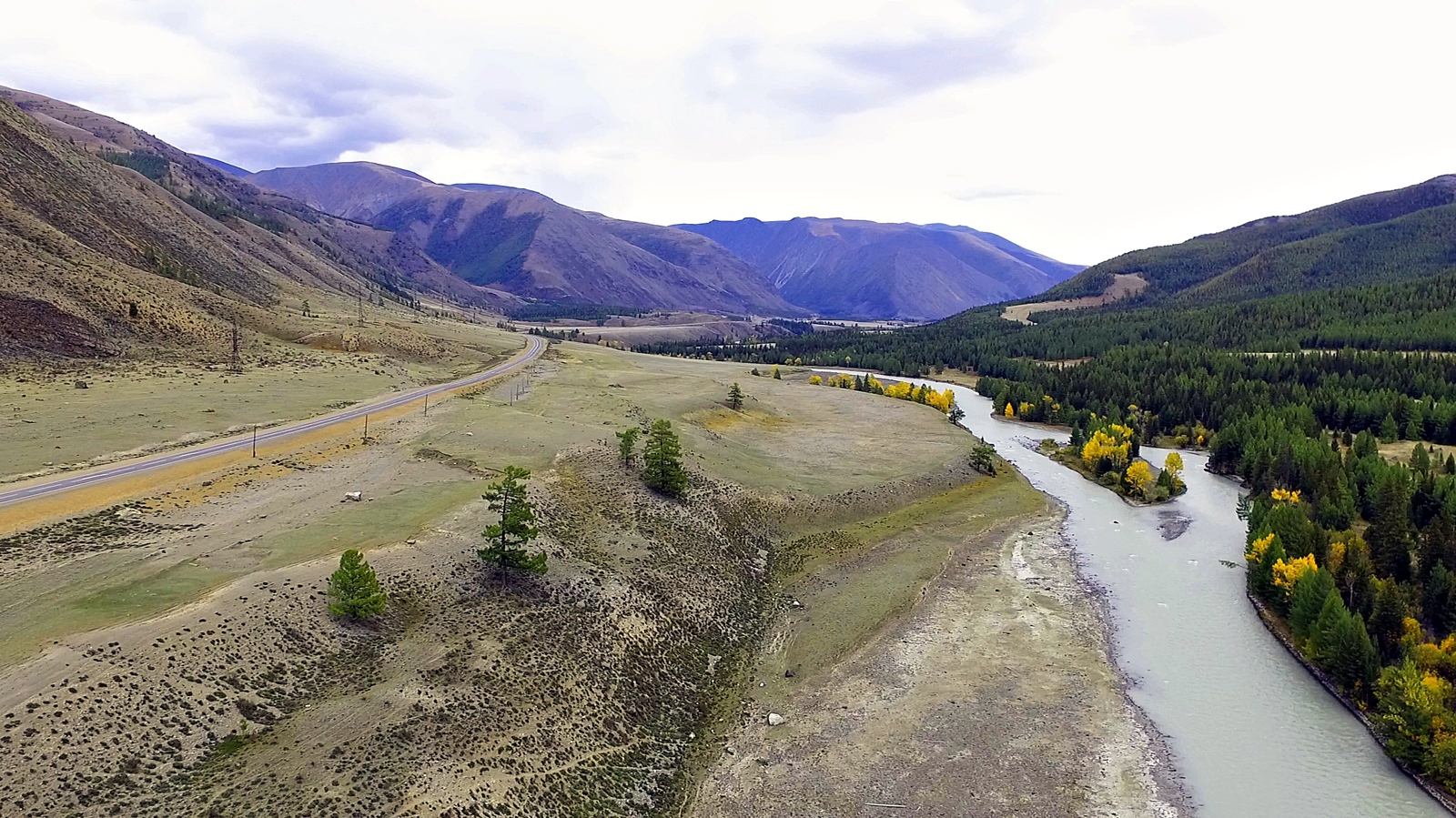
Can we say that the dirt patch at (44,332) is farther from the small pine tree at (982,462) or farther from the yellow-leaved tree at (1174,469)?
the yellow-leaved tree at (1174,469)

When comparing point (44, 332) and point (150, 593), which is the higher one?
point (44, 332)

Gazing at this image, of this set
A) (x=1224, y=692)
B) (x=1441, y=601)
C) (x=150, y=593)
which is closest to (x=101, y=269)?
(x=150, y=593)

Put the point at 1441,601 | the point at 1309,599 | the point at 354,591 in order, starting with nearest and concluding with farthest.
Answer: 1. the point at 354,591
2. the point at 1309,599
3. the point at 1441,601

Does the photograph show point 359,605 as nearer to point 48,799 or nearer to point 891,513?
point 48,799

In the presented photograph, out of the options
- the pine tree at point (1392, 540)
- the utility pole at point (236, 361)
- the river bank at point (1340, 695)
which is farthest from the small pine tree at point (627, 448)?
the pine tree at point (1392, 540)

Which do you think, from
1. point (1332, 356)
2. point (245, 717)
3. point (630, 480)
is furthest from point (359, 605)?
point (1332, 356)

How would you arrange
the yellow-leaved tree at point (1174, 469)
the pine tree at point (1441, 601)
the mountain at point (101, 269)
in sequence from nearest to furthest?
the pine tree at point (1441, 601), the mountain at point (101, 269), the yellow-leaved tree at point (1174, 469)

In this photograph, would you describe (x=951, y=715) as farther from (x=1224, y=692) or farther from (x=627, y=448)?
(x=627, y=448)
